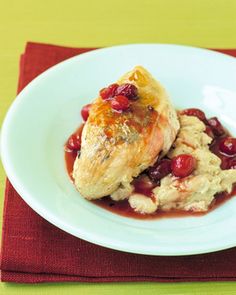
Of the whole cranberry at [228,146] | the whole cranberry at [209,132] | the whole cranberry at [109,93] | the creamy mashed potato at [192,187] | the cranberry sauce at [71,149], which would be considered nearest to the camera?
the creamy mashed potato at [192,187]

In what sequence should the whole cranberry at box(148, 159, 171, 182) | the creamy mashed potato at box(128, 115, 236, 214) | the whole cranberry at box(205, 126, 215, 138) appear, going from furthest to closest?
the whole cranberry at box(205, 126, 215, 138), the whole cranberry at box(148, 159, 171, 182), the creamy mashed potato at box(128, 115, 236, 214)

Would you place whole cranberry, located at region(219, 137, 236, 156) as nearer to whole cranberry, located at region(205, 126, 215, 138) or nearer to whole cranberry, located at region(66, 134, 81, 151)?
whole cranberry, located at region(205, 126, 215, 138)

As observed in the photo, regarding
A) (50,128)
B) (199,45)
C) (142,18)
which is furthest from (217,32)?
(50,128)

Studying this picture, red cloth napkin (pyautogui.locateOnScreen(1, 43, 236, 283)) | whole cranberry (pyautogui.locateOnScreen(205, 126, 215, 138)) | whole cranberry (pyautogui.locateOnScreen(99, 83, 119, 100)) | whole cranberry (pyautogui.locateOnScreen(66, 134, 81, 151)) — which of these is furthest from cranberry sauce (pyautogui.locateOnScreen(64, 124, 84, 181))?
whole cranberry (pyautogui.locateOnScreen(205, 126, 215, 138))

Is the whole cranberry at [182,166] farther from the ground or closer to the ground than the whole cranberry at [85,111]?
closer to the ground

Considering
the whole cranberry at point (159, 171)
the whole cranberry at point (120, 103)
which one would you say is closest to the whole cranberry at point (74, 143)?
the whole cranberry at point (120, 103)

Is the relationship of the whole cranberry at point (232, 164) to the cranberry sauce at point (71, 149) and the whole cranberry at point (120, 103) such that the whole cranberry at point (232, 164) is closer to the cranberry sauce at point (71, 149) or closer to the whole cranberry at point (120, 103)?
the whole cranberry at point (120, 103)

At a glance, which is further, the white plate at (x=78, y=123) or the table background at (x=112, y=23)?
the table background at (x=112, y=23)
